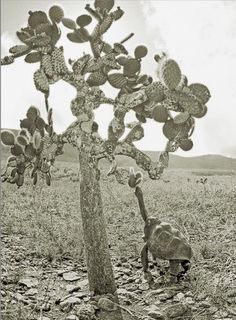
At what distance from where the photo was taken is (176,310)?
10.3 ft

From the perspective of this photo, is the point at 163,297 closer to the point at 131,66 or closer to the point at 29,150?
the point at 29,150

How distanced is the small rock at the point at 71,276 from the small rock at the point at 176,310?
0.95m

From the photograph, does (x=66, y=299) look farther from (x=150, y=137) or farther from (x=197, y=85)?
(x=197, y=85)

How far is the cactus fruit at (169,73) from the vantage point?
2.78 meters

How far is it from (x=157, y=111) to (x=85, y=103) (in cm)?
71

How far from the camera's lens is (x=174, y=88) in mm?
2859

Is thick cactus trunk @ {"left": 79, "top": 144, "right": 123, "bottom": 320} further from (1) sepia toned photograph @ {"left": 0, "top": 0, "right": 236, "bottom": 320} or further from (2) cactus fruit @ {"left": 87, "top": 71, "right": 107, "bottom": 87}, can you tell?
(2) cactus fruit @ {"left": 87, "top": 71, "right": 107, "bottom": 87}

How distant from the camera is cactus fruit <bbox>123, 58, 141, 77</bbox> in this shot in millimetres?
3281

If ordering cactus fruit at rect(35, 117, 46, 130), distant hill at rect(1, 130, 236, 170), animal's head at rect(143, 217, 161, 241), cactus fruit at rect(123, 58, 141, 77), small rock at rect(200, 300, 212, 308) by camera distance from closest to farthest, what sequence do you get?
small rock at rect(200, 300, 212, 308) < cactus fruit at rect(123, 58, 141, 77) < cactus fruit at rect(35, 117, 46, 130) < animal's head at rect(143, 217, 161, 241) < distant hill at rect(1, 130, 236, 170)

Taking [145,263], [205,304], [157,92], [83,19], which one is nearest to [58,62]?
[83,19]

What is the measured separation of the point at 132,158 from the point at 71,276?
120 cm

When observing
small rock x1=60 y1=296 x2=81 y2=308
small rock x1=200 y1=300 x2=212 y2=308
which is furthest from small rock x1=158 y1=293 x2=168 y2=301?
small rock x1=60 y1=296 x2=81 y2=308

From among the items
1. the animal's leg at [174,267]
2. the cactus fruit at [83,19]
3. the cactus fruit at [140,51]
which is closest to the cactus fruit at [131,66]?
the cactus fruit at [140,51]

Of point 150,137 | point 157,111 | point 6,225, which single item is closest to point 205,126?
point 150,137
